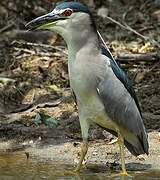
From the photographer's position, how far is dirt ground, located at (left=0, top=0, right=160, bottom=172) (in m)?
8.32

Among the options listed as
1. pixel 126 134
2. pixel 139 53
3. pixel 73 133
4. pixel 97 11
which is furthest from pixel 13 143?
pixel 97 11

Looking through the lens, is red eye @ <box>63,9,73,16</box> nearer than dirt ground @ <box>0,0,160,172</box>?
Yes

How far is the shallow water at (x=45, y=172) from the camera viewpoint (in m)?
7.02

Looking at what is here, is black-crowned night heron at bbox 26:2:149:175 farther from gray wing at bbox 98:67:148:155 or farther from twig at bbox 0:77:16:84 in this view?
twig at bbox 0:77:16:84

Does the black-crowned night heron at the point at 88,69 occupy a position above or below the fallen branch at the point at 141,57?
above

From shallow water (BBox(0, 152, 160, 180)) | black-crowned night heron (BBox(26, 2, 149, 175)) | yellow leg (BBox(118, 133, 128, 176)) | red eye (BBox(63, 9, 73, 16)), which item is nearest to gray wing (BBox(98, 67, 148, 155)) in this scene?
black-crowned night heron (BBox(26, 2, 149, 175))

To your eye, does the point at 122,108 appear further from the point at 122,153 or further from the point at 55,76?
the point at 55,76

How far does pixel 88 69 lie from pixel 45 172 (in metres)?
1.15

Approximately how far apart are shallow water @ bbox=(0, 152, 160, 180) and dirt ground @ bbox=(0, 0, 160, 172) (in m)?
0.33

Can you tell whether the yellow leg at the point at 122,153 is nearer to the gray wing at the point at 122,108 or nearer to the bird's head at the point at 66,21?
the gray wing at the point at 122,108

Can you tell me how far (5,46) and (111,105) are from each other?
4.56m

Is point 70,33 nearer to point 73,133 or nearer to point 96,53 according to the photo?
point 96,53

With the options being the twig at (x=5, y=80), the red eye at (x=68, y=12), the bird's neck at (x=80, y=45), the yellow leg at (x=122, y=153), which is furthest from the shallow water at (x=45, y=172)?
the twig at (x=5, y=80)

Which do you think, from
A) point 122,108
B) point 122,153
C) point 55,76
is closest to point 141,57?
point 55,76
